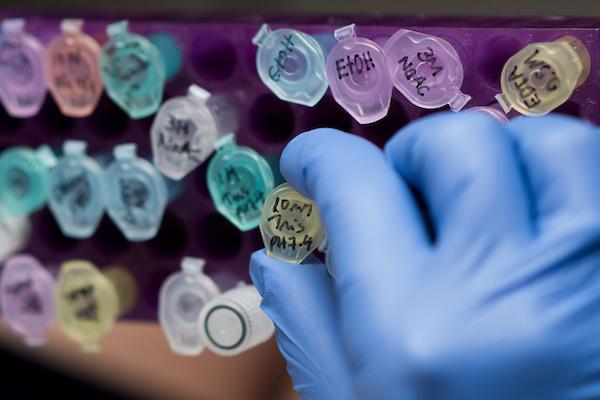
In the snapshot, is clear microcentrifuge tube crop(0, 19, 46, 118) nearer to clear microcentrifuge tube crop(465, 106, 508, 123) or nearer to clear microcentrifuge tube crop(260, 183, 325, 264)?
clear microcentrifuge tube crop(260, 183, 325, 264)

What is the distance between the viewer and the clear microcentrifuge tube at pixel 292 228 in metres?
0.76

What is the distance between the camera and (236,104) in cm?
88

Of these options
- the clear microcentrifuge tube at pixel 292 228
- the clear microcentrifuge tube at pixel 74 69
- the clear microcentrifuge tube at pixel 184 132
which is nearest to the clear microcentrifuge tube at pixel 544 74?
the clear microcentrifuge tube at pixel 292 228

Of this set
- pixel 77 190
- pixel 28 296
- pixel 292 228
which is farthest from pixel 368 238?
pixel 28 296

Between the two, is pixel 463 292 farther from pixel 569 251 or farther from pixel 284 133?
pixel 284 133

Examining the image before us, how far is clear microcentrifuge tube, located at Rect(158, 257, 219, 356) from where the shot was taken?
0.91 m

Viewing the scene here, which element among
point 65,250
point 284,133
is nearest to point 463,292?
point 284,133

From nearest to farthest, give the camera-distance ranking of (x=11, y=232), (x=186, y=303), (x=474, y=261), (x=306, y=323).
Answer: (x=474, y=261), (x=306, y=323), (x=186, y=303), (x=11, y=232)

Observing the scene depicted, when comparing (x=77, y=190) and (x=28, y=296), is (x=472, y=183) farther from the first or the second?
(x=28, y=296)

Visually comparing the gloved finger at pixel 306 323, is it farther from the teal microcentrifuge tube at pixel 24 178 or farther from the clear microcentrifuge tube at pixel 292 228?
the teal microcentrifuge tube at pixel 24 178

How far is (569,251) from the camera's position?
22.3 inches

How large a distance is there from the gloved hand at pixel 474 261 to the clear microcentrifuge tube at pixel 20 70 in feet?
1.71

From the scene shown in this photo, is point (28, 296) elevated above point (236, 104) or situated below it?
below

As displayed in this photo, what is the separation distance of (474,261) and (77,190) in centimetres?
59
